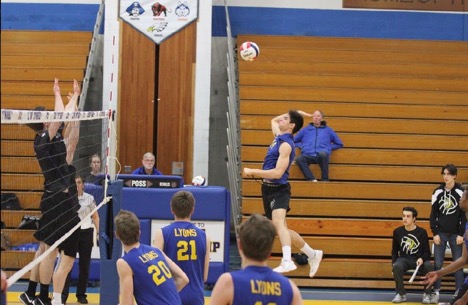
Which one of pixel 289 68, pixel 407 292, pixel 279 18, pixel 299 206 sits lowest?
pixel 407 292

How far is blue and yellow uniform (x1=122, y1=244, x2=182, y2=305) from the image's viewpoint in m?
5.91

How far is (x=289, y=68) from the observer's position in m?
16.1

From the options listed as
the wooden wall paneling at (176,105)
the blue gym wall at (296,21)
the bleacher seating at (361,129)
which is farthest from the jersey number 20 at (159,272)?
the blue gym wall at (296,21)

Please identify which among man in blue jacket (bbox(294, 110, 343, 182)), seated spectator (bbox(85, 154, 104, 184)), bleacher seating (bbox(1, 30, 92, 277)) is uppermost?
bleacher seating (bbox(1, 30, 92, 277))

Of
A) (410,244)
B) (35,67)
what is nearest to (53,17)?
(35,67)

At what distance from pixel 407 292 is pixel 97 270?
474 centimetres

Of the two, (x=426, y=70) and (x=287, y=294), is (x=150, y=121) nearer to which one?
(x=426, y=70)

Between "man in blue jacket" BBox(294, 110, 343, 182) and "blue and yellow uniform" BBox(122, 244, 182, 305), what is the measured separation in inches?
316

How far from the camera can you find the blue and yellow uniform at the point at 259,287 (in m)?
4.13

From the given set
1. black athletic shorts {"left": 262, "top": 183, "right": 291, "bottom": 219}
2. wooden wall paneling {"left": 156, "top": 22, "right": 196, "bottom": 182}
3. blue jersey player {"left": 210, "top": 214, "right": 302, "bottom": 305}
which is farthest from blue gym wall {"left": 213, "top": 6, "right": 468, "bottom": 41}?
blue jersey player {"left": 210, "top": 214, "right": 302, "bottom": 305}

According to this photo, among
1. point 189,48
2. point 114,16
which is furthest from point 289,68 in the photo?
point 114,16

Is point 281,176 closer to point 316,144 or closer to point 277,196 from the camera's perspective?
point 277,196

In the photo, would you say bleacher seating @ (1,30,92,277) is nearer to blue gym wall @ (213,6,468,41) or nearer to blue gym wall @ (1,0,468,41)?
blue gym wall @ (1,0,468,41)

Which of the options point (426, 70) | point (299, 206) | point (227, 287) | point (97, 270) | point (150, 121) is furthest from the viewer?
point (426, 70)
